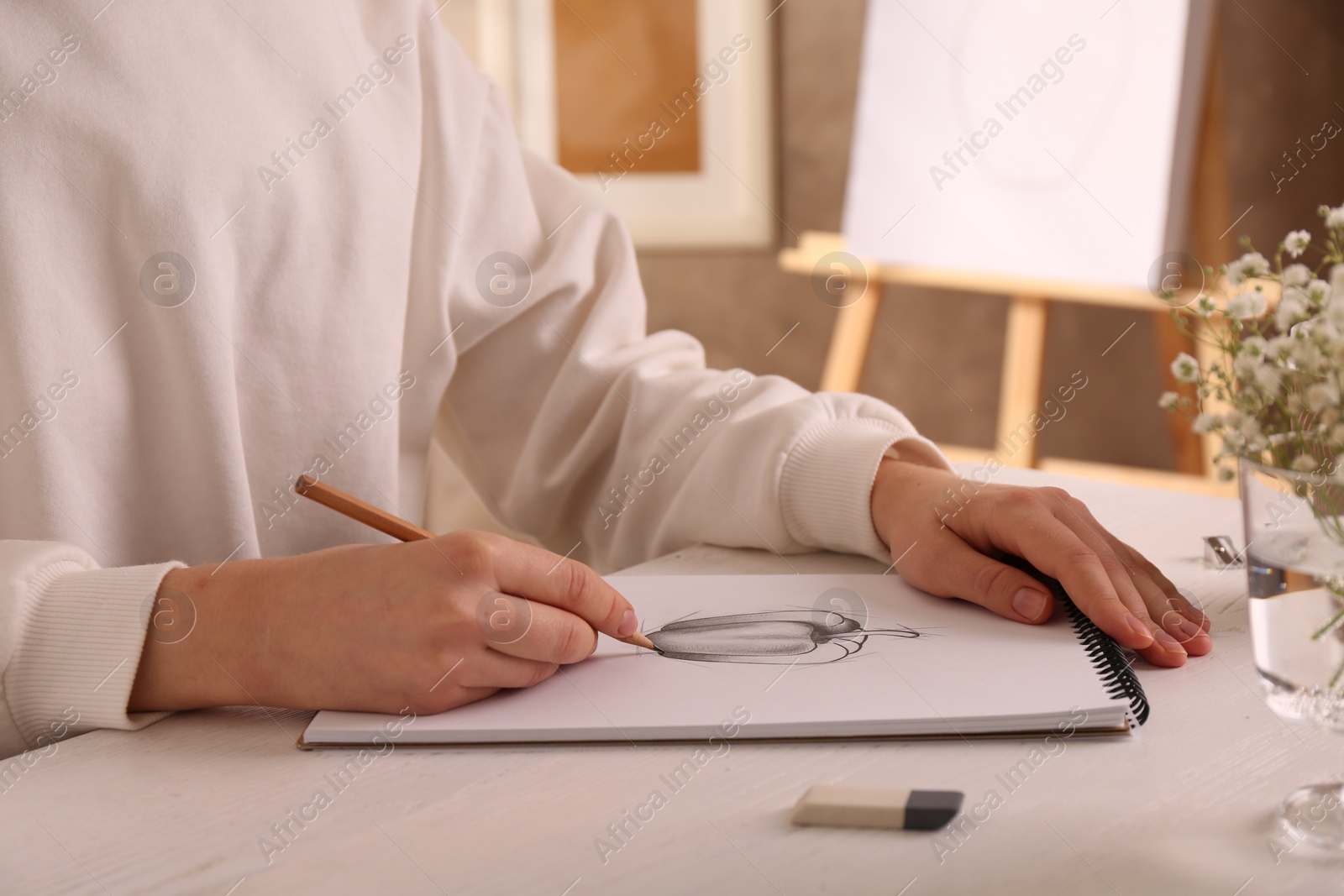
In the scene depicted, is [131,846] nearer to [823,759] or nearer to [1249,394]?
[823,759]

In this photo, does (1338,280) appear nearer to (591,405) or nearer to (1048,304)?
(591,405)

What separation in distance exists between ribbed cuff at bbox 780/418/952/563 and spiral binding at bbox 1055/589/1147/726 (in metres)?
0.14

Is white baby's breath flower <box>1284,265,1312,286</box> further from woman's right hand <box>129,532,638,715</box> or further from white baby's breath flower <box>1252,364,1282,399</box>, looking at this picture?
woman's right hand <box>129,532,638,715</box>

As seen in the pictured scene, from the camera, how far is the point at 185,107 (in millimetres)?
717

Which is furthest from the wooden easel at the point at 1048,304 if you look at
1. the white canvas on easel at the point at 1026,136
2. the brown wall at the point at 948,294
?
the brown wall at the point at 948,294

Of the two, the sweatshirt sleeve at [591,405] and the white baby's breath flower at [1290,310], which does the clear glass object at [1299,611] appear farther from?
the sweatshirt sleeve at [591,405]

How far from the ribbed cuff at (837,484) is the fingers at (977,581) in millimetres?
60

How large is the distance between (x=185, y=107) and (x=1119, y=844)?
0.68 metres

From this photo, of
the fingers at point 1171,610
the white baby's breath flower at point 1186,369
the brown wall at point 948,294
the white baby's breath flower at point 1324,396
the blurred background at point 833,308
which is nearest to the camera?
the white baby's breath flower at point 1324,396

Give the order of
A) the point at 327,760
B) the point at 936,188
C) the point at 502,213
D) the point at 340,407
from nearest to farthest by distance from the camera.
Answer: the point at 327,760
the point at 340,407
the point at 502,213
the point at 936,188

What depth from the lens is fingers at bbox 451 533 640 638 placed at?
50cm

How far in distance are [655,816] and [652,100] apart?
2.46 m

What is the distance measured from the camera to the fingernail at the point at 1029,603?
1.85 feet

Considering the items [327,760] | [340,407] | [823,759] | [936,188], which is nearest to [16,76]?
[340,407]
